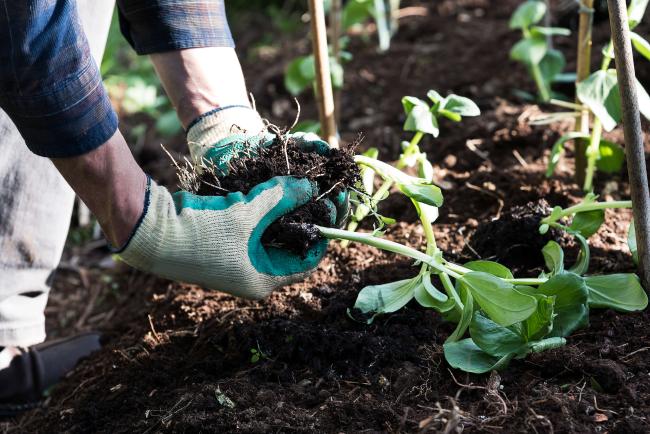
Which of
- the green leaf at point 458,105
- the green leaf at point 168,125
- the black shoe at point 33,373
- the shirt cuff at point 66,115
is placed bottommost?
the black shoe at point 33,373

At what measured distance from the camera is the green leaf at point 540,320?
4.20 feet

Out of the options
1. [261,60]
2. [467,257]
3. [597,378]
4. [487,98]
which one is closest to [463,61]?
[487,98]

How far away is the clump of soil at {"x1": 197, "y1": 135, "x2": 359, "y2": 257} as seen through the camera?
1417 mm

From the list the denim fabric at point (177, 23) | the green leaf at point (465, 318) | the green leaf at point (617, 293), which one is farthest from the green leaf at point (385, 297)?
the denim fabric at point (177, 23)

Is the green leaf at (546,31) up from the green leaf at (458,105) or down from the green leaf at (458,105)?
down

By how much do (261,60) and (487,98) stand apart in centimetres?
137

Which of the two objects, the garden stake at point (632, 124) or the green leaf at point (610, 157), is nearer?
the garden stake at point (632, 124)

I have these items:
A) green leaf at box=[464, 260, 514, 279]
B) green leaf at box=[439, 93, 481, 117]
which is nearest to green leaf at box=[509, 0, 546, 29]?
green leaf at box=[439, 93, 481, 117]

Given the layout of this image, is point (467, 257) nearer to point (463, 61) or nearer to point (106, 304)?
point (106, 304)

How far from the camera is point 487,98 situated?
2564 millimetres

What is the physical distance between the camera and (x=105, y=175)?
1.29 metres

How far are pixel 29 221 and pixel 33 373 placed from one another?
411mm

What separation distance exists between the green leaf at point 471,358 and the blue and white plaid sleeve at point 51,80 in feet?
2.42

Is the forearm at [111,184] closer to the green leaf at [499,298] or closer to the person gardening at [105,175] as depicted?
the person gardening at [105,175]
